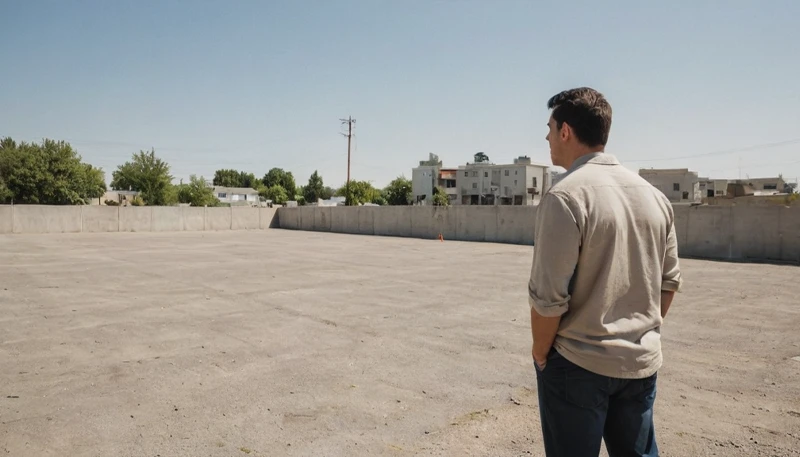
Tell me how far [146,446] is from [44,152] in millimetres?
57108

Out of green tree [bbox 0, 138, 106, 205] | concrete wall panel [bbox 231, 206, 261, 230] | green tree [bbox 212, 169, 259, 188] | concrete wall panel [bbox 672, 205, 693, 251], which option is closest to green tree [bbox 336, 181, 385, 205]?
green tree [bbox 212, 169, 259, 188]

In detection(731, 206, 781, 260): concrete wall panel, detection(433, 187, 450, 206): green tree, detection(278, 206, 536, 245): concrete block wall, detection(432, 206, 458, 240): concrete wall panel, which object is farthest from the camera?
detection(433, 187, 450, 206): green tree

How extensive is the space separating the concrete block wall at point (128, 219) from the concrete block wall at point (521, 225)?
2785 mm

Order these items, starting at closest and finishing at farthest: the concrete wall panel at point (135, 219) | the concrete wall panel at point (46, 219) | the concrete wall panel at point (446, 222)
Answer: the concrete wall panel at point (446, 222), the concrete wall panel at point (46, 219), the concrete wall panel at point (135, 219)

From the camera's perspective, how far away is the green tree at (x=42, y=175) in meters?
47.5

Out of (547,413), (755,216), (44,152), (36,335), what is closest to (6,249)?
(36,335)

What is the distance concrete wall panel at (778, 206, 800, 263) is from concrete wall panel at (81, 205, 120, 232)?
34.2 metres

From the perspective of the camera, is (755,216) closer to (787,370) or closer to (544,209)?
(787,370)

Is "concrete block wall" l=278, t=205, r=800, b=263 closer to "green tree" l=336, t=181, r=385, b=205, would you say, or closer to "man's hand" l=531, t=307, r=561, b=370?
"man's hand" l=531, t=307, r=561, b=370

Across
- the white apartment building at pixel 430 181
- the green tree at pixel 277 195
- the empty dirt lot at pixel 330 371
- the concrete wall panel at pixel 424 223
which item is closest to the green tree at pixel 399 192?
the white apartment building at pixel 430 181

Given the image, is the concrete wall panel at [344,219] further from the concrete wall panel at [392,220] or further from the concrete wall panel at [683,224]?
the concrete wall panel at [683,224]

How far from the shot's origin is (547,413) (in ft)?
6.04

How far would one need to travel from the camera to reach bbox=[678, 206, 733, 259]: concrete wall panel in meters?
17.9

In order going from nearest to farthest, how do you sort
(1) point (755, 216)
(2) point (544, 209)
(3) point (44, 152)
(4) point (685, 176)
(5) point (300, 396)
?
(2) point (544, 209), (5) point (300, 396), (1) point (755, 216), (3) point (44, 152), (4) point (685, 176)
